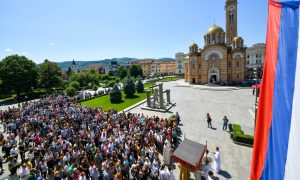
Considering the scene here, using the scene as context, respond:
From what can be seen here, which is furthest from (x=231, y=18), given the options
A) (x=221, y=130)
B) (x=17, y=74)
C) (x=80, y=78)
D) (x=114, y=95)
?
(x=17, y=74)

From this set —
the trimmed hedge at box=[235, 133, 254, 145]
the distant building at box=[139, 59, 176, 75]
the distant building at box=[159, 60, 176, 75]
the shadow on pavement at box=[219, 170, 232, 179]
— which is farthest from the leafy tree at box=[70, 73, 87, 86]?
the distant building at box=[159, 60, 176, 75]

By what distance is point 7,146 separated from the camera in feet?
38.9

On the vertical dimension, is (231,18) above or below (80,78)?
above

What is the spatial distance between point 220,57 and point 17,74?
1837 inches

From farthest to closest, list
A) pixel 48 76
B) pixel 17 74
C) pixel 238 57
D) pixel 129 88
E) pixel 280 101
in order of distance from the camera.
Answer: pixel 238 57, pixel 48 76, pixel 17 74, pixel 129 88, pixel 280 101

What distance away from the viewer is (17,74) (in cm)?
3750

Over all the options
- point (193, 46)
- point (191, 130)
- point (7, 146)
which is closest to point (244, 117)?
point (191, 130)

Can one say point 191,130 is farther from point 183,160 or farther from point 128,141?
point 183,160

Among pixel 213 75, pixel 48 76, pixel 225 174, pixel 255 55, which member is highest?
pixel 255 55

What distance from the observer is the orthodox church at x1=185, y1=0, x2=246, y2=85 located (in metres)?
46.9

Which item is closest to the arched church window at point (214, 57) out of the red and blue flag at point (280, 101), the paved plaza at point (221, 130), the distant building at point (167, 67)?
the paved plaza at point (221, 130)

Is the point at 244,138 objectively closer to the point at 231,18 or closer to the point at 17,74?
the point at 17,74

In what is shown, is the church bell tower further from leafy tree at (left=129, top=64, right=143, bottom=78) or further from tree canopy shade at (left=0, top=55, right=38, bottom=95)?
tree canopy shade at (left=0, top=55, right=38, bottom=95)

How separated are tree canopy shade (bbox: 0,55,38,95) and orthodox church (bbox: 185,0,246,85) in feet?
132
